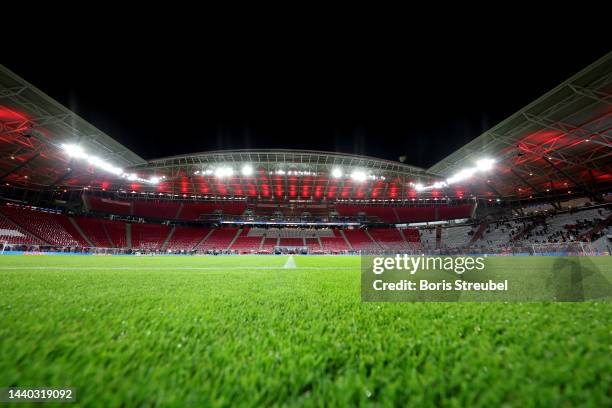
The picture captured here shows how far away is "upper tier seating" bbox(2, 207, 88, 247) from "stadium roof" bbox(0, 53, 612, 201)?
140 inches

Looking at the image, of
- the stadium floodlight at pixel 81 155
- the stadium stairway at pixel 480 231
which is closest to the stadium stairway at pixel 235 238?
the stadium floodlight at pixel 81 155

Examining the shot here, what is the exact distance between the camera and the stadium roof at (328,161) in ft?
44.5

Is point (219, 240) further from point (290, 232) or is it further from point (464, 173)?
point (464, 173)

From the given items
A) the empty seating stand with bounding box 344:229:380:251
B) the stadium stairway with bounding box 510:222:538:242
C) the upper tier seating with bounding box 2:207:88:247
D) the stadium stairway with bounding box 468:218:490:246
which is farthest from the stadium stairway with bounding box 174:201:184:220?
the stadium stairway with bounding box 510:222:538:242

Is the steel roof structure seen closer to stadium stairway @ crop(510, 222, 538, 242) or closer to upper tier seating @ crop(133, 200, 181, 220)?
upper tier seating @ crop(133, 200, 181, 220)

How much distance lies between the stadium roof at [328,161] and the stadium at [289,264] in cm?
20

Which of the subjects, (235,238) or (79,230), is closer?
(79,230)

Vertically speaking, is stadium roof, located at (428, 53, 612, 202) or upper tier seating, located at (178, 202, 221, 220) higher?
stadium roof, located at (428, 53, 612, 202)

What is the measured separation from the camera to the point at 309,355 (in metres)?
1.09

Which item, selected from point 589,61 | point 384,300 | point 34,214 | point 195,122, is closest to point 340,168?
point 195,122

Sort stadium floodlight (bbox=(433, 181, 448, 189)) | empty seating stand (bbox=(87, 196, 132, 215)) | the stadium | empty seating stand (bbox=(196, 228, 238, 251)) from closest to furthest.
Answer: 1. the stadium
2. stadium floodlight (bbox=(433, 181, 448, 189))
3. empty seating stand (bbox=(87, 196, 132, 215))
4. empty seating stand (bbox=(196, 228, 238, 251))

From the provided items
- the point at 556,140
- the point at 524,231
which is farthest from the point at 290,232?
the point at 556,140

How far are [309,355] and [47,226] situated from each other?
132 ft

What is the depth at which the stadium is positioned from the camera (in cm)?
88
